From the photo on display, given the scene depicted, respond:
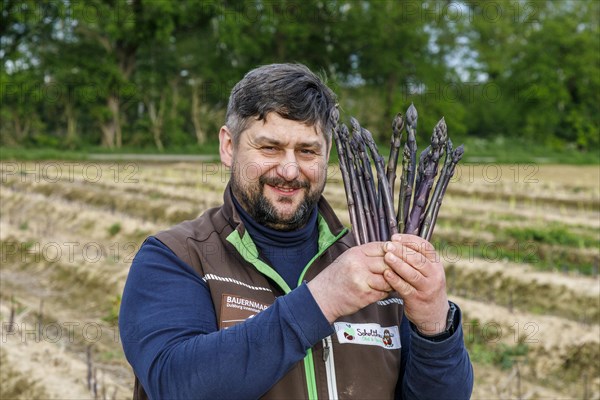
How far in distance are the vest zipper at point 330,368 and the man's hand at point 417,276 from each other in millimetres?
281

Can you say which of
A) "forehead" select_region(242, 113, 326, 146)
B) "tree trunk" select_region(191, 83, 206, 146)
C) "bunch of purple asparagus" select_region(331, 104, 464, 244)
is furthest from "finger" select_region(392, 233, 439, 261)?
"tree trunk" select_region(191, 83, 206, 146)

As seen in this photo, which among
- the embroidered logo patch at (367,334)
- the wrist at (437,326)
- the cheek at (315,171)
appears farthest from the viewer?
the cheek at (315,171)

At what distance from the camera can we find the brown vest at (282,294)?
2.04 metres

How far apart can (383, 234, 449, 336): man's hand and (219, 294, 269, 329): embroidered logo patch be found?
0.47 metres

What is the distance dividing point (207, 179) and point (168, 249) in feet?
57.9

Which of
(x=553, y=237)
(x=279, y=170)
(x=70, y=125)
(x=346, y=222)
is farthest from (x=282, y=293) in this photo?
(x=70, y=125)

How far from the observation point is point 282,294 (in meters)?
2.15

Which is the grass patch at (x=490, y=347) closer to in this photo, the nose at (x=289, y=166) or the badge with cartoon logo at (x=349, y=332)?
the badge with cartoon logo at (x=349, y=332)

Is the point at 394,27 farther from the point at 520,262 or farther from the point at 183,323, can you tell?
the point at 183,323

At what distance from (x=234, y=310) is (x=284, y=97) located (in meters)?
0.68

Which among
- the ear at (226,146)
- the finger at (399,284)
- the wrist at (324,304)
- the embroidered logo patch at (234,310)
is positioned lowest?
the embroidered logo patch at (234,310)

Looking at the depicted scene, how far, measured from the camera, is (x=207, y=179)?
19.6m

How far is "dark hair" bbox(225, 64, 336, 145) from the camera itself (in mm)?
2127

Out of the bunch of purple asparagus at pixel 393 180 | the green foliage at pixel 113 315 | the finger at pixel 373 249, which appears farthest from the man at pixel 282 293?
the green foliage at pixel 113 315
